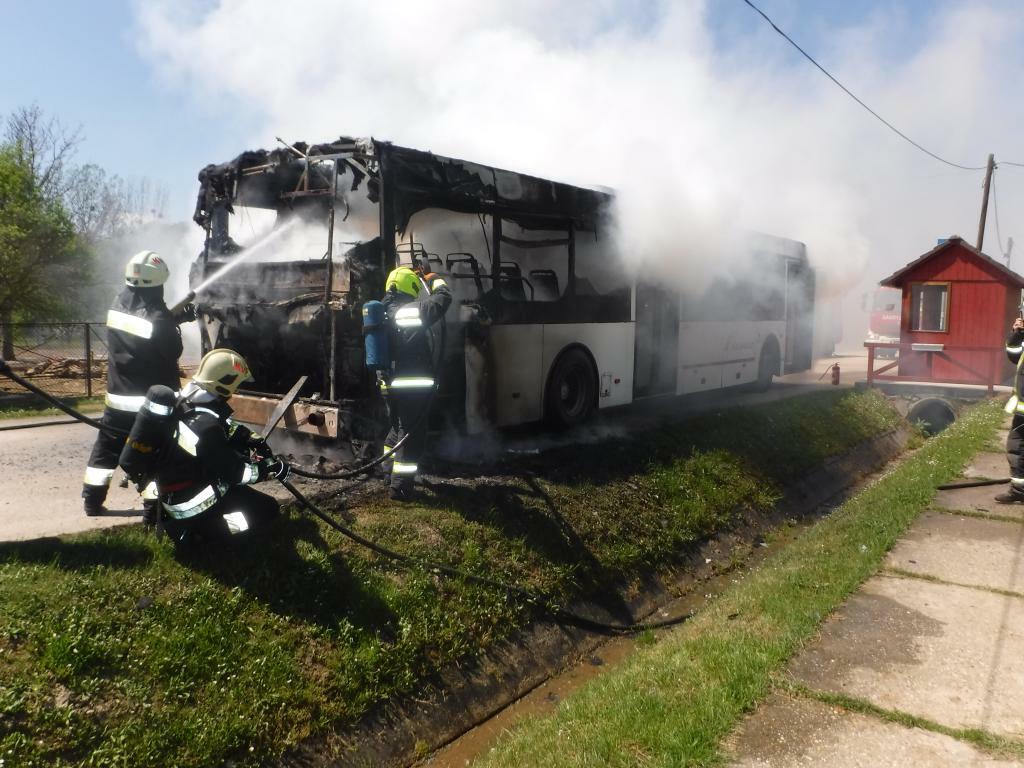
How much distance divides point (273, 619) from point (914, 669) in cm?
355

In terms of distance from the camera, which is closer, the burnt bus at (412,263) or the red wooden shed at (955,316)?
the burnt bus at (412,263)

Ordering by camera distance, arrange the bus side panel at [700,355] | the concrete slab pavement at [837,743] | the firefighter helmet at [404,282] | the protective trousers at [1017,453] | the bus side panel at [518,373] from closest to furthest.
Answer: the concrete slab pavement at [837,743], the firefighter helmet at [404,282], the protective trousers at [1017,453], the bus side panel at [518,373], the bus side panel at [700,355]

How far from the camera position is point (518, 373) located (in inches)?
319

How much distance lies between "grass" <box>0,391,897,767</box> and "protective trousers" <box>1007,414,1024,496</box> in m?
3.31

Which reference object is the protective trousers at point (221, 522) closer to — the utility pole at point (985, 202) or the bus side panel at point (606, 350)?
the bus side panel at point (606, 350)

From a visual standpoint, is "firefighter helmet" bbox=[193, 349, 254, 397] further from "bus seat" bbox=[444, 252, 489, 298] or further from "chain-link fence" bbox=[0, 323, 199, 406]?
"chain-link fence" bbox=[0, 323, 199, 406]

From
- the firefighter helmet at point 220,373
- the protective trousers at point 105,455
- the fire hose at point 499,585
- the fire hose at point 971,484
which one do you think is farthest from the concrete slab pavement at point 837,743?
the fire hose at point 971,484

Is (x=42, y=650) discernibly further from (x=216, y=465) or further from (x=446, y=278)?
(x=446, y=278)

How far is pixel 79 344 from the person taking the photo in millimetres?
16797

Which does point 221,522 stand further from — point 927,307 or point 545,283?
point 927,307

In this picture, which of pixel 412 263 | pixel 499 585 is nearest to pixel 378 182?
pixel 412 263

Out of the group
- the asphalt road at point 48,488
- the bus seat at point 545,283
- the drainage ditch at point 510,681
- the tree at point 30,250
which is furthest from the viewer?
the tree at point 30,250

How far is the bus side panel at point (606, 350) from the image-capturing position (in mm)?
8594

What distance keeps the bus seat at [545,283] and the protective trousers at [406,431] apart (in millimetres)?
Answer: 2698
